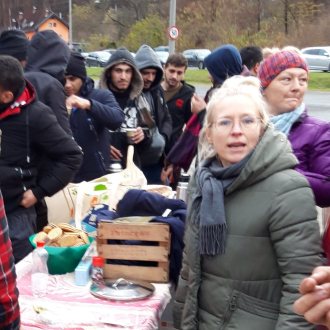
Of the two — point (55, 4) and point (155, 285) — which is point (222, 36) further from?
point (155, 285)

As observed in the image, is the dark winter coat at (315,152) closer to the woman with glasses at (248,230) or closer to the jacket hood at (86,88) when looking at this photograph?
the woman with glasses at (248,230)

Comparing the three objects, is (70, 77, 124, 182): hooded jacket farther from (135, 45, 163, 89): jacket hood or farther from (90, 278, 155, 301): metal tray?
(90, 278, 155, 301): metal tray

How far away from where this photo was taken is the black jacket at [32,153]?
10.1ft

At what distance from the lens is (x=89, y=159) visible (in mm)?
4355

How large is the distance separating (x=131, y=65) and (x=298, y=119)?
94.3 inches

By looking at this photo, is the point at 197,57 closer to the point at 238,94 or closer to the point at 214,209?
the point at 238,94

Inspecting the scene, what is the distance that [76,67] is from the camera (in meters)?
4.32

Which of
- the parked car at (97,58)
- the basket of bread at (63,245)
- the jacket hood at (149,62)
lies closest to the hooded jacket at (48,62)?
the basket of bread at (63,245)

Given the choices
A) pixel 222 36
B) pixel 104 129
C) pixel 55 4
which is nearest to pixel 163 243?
pixel 104 129

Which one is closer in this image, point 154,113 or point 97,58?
point 154,113

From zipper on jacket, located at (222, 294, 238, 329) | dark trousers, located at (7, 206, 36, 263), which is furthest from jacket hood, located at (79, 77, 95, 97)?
zipper on jacket, located at (222, 294, 238, 329)

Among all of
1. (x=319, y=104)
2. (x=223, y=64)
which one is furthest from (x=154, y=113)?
(x=319, y=104)

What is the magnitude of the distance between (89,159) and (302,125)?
2115 mm

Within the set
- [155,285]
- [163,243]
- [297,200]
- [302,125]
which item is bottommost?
[155,285]
